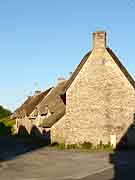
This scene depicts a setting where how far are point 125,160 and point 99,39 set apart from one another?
53.6ft

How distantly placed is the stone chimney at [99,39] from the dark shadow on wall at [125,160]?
27.3 feet

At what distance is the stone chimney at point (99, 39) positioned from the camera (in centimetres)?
4297

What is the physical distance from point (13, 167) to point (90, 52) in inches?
785

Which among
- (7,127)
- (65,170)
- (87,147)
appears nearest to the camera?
(65,170)

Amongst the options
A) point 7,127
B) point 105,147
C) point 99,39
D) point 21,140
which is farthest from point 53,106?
point 7,127

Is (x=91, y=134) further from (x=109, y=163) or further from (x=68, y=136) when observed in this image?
(x=109, y=163)

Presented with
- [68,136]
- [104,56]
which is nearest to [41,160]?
[68,136]

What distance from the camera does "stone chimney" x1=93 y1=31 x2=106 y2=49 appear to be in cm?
4297

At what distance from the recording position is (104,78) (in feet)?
138

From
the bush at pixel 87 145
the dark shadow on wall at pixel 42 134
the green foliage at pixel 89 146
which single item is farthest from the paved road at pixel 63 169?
the dark shadow on wall at pixel 42 134

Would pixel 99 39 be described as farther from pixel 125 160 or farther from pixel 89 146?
pixel 125 160

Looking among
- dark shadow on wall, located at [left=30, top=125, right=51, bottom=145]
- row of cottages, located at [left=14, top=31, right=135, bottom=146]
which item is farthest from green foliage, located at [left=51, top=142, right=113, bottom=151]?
dark shadow on wall, located at [left=30, top=125, right=51, bottom=145]

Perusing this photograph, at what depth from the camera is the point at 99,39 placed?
Result: 43.2m

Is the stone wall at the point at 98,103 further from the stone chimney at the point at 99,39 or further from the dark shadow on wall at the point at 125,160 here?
the dark shadow on wall at the point at 125,160
